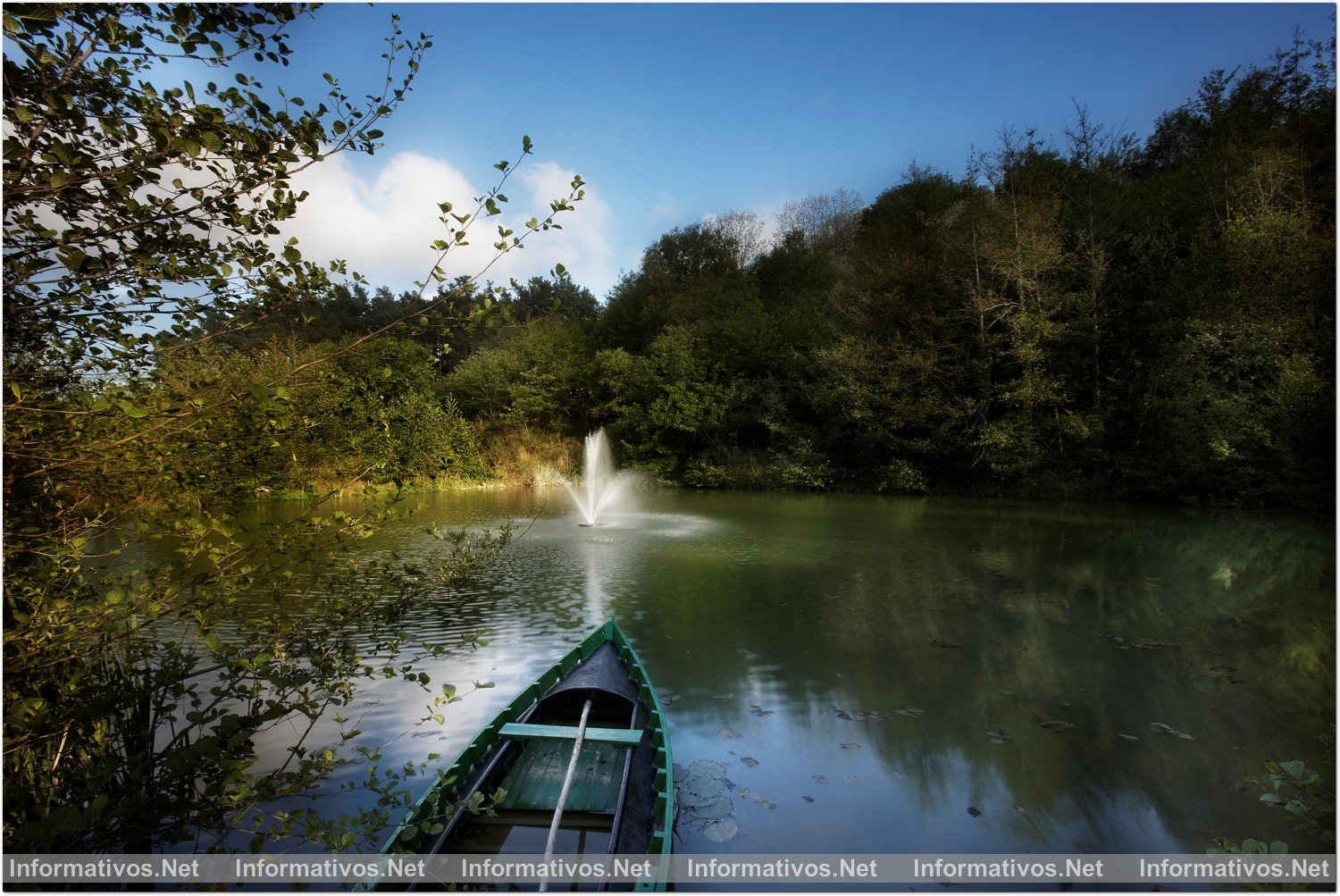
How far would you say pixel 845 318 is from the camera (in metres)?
23.3

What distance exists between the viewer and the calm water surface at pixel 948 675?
10.7 feet

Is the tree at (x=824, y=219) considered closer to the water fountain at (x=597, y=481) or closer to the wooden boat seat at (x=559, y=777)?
the water fountain at (x=597, y=481)

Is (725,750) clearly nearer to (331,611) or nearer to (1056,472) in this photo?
(331,611)

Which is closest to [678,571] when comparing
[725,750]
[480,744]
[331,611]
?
[725,750]

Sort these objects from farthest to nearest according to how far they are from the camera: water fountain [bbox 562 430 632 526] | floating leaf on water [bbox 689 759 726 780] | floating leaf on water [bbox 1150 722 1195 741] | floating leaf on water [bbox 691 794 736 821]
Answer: water fountain [bbox 562 430 632 526] < floating leaf on water [bbox 1150 722 1195 741] < floating leaf on water [bbox 689 759 726 780] < floating leaf on water [bbox 691 794 736 821]

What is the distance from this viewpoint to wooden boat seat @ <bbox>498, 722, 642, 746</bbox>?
3.27 metres

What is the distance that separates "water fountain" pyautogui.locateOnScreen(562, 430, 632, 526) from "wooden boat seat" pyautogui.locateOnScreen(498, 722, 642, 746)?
A: 1182cm

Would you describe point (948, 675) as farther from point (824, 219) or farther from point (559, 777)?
point (824, 219)

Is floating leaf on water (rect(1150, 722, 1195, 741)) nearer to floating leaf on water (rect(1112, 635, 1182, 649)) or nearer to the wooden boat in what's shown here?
floating leaf on water (rect(1112, 635, 1182, 649))

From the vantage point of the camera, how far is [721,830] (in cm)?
308

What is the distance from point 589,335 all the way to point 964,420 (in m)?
18.4

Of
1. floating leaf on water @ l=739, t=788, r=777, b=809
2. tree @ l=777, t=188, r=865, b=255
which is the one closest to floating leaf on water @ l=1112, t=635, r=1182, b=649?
floating leaf on water @ l=739, t=788, r=777, b=809

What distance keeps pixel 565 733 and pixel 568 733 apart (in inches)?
0.6

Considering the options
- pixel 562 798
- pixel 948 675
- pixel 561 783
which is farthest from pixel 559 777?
pixel 948 675
